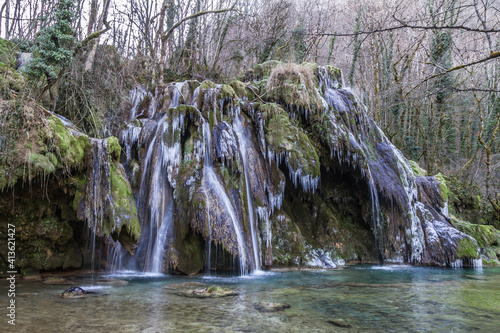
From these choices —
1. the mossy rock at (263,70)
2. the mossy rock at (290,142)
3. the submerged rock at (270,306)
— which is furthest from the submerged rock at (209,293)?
the mossy rock at (263,70)

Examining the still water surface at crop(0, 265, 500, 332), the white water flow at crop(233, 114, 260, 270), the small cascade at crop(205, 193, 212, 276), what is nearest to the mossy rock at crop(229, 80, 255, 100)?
the white water flow at crop(233, 114, 260, 270)

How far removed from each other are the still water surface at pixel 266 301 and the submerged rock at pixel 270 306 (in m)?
0.09

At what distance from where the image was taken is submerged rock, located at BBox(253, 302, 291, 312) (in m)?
4.25

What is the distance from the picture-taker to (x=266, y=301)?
4.72 metres

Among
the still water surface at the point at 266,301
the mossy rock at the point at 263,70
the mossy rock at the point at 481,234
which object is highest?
the mossy rock at the point at 263,70

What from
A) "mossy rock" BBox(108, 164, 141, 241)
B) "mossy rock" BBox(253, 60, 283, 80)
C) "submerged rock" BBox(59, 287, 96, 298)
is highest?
"mossy rock" BBox(253, 60, 283, 80)

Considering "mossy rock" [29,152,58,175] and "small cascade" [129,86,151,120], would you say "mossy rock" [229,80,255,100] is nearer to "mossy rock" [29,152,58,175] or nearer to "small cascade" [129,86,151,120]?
"small cascade" [129,86,151,120]

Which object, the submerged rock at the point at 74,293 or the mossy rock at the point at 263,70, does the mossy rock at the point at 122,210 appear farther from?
the mossy rock at the point at 263,70

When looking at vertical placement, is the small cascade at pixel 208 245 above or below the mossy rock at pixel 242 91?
below

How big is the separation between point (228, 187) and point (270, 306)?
4320 millimetres

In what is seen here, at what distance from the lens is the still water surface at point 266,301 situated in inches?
141

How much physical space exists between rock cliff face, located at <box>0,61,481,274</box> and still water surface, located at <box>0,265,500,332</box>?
3.44ft

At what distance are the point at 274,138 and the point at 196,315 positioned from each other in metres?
6.59

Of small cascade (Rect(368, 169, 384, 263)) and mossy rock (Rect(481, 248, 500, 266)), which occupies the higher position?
small cascade (Rect(368, 169, 384, 263))
